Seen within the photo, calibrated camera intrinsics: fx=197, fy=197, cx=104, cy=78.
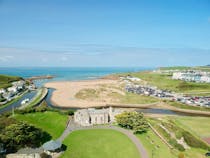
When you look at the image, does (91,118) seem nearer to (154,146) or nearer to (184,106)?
(154,146)

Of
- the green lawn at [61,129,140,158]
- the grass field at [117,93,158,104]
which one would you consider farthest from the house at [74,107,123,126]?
the grass field at [117,93,158,104]

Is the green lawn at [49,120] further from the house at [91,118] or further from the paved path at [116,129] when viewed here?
the house at [91,118]

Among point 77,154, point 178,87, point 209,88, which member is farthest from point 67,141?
point 209,88

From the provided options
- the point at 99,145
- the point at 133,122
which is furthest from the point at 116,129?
the point at 99,145

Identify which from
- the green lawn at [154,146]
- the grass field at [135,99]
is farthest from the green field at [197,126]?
the grass field at [135,99]

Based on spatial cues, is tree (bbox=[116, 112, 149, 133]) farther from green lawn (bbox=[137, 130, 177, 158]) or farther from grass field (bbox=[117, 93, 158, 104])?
grass field (bbox=[117, 93, 158, 104])

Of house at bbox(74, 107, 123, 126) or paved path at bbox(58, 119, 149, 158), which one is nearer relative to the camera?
paved path at bbox(58, 119, 149, 158)
